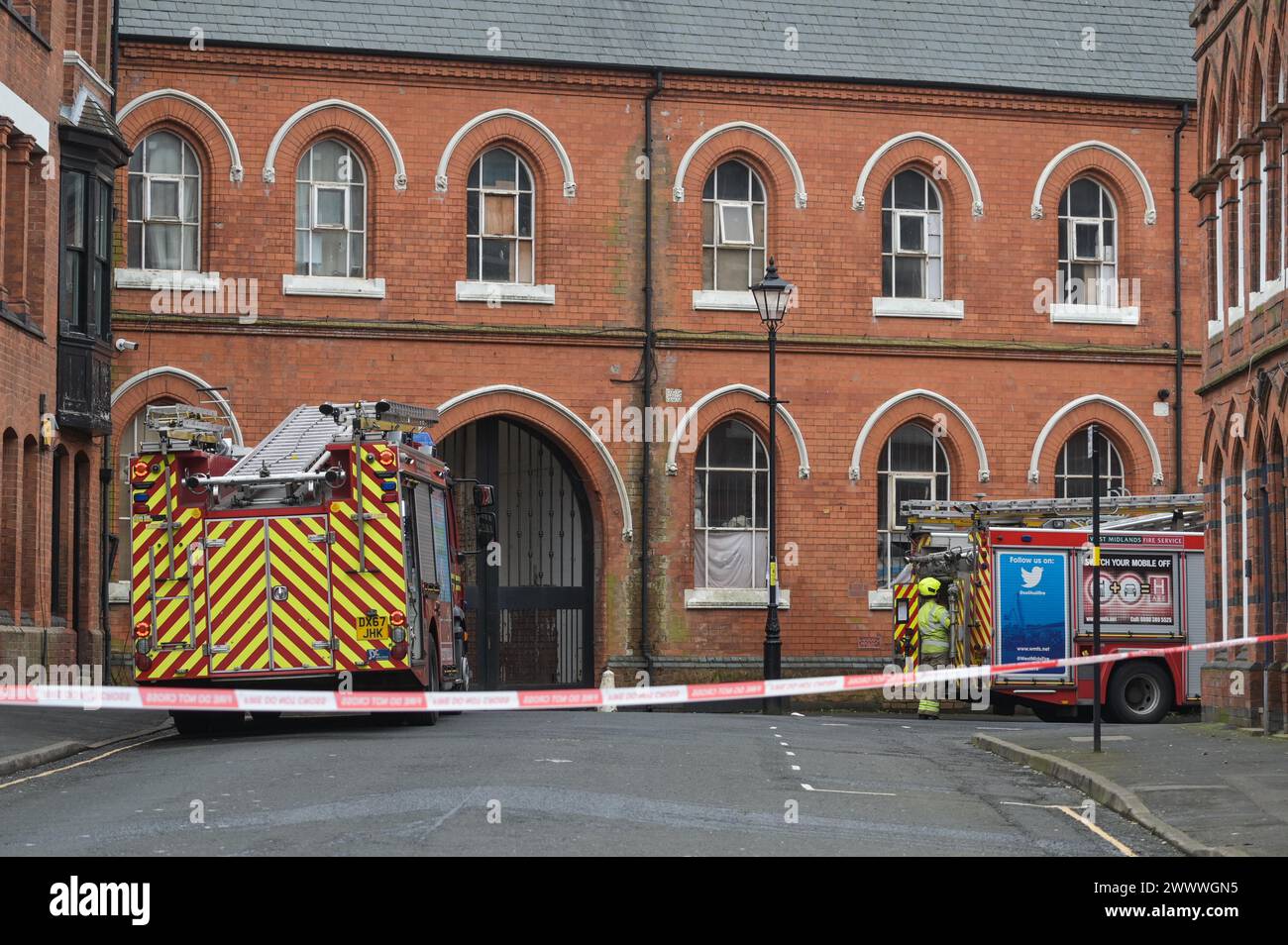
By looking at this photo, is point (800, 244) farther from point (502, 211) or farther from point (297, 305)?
point (297, 305)

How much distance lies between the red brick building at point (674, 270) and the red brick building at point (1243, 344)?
9.89 m

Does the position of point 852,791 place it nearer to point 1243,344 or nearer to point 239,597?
point 239,597

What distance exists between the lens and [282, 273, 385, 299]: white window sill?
33.2 meters

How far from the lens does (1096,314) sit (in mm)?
35812

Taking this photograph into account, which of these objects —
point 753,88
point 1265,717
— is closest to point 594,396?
point 753,88

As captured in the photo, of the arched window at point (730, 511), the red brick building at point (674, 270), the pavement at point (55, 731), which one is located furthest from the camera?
the arched window at point (730, 511)

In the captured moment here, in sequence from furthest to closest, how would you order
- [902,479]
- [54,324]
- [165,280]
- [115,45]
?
[902,479] < [165,280] < [115,45] < [54,324]

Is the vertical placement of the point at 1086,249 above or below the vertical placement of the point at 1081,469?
above

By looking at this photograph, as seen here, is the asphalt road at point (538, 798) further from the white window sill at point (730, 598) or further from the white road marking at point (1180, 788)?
the white window sill at point (730, 598)

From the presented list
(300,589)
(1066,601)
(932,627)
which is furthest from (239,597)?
(1066,601)

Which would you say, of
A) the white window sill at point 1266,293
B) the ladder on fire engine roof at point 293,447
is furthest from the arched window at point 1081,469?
the ladder on fire engine roof at point 293,447

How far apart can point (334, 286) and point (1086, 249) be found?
40.8 feet

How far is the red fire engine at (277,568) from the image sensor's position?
69.3 feet

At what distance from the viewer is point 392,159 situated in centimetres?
3350
